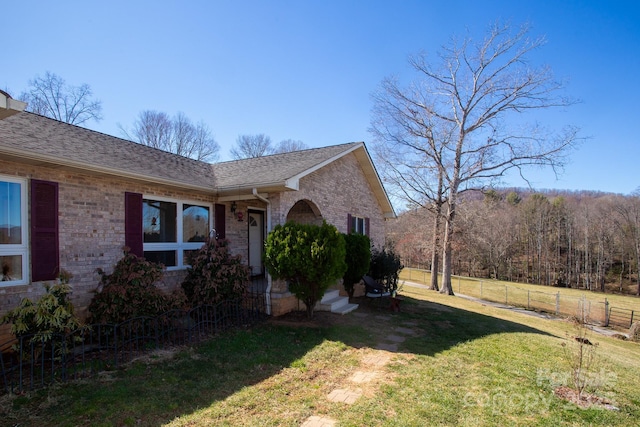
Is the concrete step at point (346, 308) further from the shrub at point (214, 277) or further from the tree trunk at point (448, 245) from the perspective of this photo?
the tree trunk at point (448, 245)

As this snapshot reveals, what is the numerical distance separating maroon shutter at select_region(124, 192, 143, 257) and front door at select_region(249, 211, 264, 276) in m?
4.00

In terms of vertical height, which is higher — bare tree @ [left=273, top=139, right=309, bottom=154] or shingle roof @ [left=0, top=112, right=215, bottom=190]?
bare tree @ [left=273, top=139, right=309, bottom=154]

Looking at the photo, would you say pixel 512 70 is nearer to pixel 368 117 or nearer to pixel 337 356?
pixel 368 117

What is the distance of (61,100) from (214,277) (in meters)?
24.3

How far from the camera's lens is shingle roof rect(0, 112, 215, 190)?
5113mm

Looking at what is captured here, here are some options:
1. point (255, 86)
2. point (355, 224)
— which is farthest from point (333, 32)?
point (355, 224)

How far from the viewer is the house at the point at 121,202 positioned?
5180mm

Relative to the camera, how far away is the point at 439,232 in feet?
67.2

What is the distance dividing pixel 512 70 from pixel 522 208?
85.8 ft

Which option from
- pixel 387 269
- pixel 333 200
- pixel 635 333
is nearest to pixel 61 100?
pixel 333 200

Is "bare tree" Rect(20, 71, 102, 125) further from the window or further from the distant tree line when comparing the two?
the distant tree line

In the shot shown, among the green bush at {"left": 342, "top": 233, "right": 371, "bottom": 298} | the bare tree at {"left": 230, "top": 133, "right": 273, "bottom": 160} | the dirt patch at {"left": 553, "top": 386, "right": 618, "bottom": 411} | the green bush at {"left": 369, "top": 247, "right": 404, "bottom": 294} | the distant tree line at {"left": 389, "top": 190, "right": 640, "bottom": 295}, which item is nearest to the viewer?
the dirt patch at {"left": 553, "top": 386, "right": 618, "bottom": 411}

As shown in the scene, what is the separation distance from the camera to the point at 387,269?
10.4 meters

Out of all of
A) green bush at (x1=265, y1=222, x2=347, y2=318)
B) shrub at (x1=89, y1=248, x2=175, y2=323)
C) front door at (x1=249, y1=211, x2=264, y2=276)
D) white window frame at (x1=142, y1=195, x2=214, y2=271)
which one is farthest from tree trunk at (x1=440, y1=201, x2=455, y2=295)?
shrub at (x1=89, y1=248, x2=175, y2=323)
